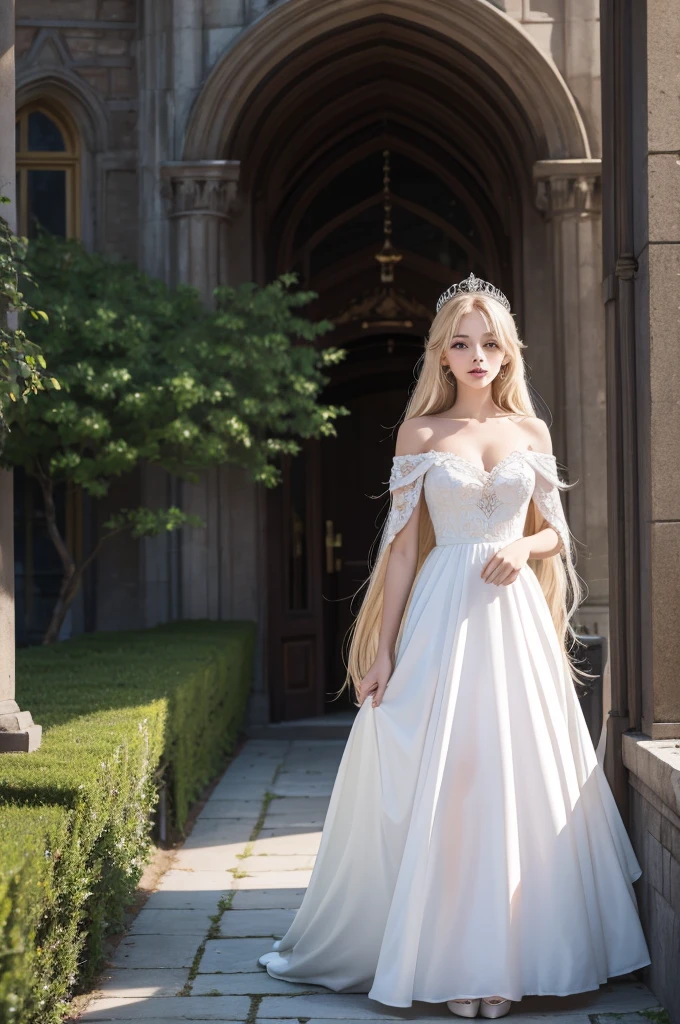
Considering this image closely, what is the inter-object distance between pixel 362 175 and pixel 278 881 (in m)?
8.49

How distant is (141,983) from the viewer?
4059 millimetres

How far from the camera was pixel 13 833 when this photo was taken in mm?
3010

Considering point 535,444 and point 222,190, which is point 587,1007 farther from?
point 222,190

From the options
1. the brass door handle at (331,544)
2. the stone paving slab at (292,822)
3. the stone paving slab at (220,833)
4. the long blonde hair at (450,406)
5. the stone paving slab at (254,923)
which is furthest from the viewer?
the brass door handle at (331,544)

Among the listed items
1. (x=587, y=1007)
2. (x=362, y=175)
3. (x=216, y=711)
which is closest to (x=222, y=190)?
(x=362, y=175)

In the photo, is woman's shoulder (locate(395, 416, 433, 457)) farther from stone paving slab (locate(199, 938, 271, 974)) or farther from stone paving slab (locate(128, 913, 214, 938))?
stone paving slab (locate(128, 913, 214, 938))

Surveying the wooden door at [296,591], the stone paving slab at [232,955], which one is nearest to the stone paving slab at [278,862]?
the stone paving slab at [232,955]

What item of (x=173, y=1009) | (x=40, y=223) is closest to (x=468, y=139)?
(x=40, y=223)

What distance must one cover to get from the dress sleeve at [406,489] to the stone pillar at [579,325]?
17.3 feet

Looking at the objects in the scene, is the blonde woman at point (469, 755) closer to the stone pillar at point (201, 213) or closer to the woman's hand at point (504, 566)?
the woman's hand at point (504, 566)

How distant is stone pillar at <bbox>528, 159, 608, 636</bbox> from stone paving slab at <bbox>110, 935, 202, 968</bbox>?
516 cm

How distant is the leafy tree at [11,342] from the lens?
13.7 ft

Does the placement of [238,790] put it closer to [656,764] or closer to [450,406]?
[450,406]

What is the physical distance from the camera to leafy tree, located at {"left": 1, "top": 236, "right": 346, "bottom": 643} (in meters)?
8.39
